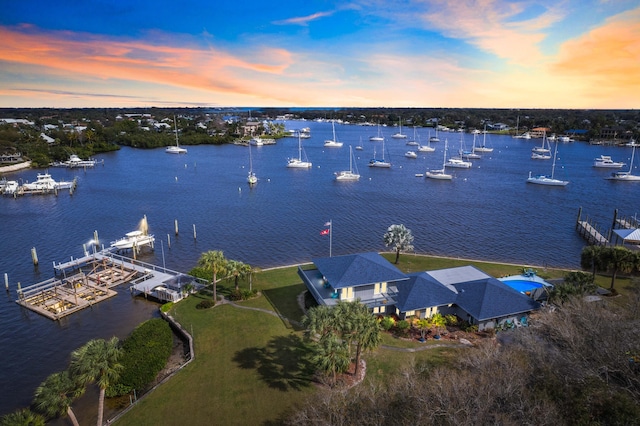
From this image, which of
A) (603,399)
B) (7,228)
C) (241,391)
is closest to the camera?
(603,399)

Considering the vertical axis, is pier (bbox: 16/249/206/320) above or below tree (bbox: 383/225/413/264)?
below

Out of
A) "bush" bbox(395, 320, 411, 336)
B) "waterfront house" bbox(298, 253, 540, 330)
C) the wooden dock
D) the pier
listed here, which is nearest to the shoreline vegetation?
"bush" bbox(395, 320, 411, 336)

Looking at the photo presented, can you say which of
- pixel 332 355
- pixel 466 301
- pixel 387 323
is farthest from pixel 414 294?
pixel 332 355

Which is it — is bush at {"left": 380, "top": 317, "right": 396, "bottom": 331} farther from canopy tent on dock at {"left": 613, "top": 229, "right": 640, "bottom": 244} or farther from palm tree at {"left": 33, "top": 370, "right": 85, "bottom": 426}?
canopy tent on dock at {"left": 613, "top": 229, "right": 640, "bottom": 244}

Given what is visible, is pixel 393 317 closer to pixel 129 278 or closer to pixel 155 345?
pixel 155 345

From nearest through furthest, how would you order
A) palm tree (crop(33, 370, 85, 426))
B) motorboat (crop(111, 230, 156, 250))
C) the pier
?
palm tree (crop(33, 370, 85, 426)) < the pier < motorboat (crop(111, 230, 156, 250))

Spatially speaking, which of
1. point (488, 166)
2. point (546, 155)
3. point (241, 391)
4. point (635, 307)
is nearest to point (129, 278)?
point (241, 391)

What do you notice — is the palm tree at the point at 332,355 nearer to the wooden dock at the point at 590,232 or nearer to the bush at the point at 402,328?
the bush at the point at 402,328
